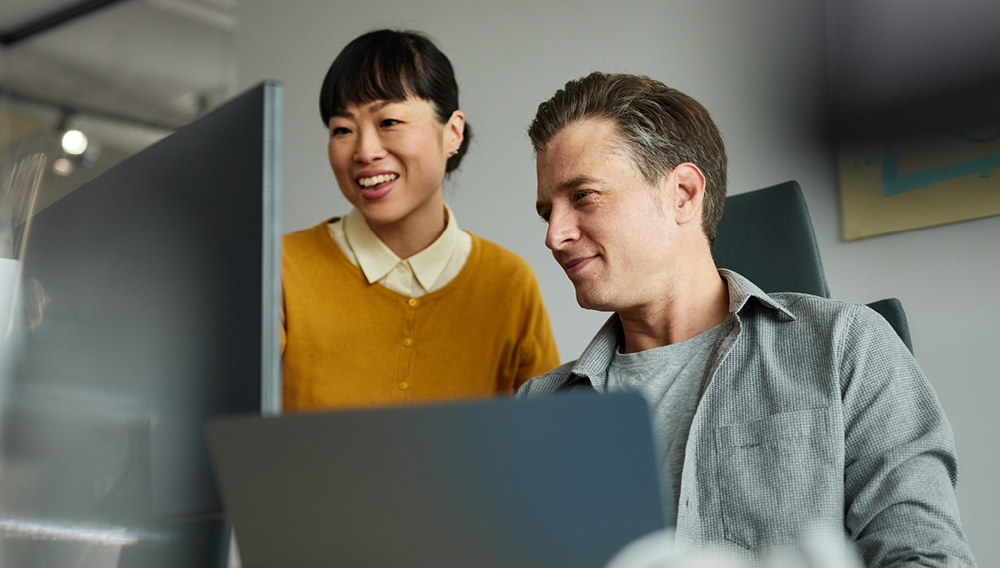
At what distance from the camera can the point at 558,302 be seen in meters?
2.11

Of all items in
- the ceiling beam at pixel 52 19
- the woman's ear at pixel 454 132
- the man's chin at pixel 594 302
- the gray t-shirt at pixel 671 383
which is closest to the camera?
the gray t-shirt at pixel 671 383

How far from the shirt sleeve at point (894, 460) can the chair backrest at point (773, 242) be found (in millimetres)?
260

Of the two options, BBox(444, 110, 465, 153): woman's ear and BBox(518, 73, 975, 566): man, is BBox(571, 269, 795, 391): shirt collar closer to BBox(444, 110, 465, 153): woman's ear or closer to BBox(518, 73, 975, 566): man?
BBox(518, 73, 975, 566): man

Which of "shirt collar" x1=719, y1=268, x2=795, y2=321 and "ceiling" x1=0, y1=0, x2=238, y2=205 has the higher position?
"ceiling" x1=0, y1=0, x2=238, y2=205

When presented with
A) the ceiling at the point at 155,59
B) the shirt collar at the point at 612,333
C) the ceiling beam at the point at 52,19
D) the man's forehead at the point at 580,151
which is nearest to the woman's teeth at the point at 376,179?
the man's forehead at the point at 580,151

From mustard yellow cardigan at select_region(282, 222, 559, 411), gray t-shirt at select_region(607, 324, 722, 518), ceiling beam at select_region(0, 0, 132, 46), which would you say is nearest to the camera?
gray t-shirt at select_region(607, 324, 722, 518)

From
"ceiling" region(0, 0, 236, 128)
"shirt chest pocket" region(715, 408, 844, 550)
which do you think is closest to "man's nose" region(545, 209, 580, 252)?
"shirt chest pocket" region(715, 408, 844, 550)

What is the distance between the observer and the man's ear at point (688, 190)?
1.22m

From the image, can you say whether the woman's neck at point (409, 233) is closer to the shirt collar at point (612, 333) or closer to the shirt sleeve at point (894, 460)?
the shirt collar at point (612, 333)

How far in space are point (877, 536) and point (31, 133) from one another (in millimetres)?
3139

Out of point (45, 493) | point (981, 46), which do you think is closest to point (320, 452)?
point (45, 493)

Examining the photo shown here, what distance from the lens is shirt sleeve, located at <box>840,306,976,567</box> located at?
0.79 meters

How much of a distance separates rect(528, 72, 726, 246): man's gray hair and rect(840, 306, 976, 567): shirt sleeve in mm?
378

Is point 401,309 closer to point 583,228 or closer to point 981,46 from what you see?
point 583,228
